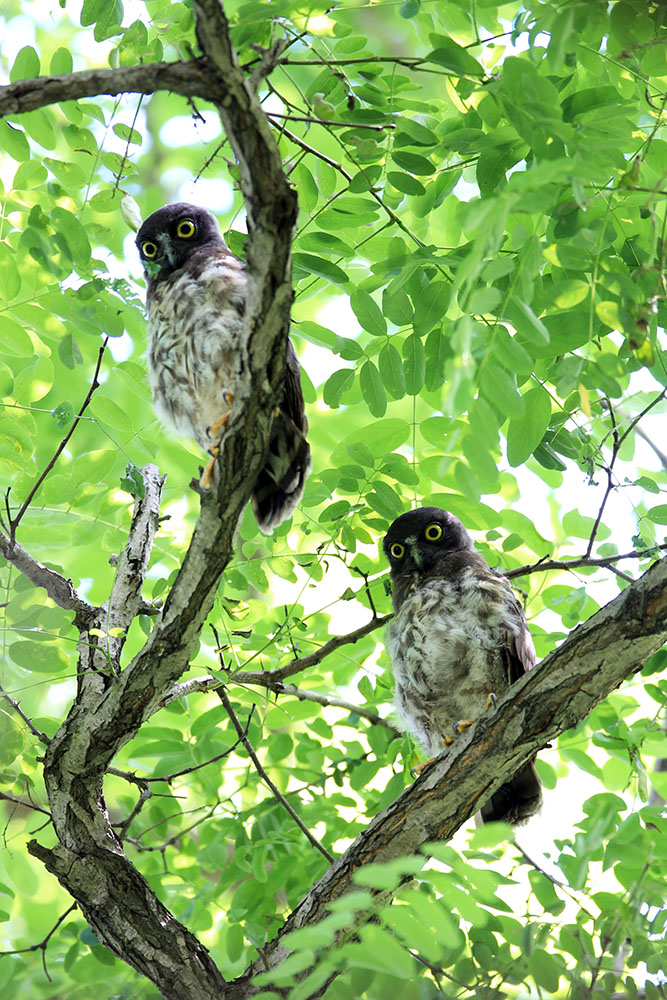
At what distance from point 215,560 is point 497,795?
2.00m

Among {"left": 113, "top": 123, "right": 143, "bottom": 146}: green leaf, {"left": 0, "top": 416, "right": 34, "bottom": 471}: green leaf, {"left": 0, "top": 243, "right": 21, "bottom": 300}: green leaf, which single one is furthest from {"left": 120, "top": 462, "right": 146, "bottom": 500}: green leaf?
{"left": 113, "top": 123, "right": 143, "bottom": 146}: green leaf

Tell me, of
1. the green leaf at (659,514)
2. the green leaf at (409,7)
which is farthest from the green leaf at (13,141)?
the green leaf at (659,514)

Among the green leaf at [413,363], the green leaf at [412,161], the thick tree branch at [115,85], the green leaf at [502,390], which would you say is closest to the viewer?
the thick tree branch at [115,85]

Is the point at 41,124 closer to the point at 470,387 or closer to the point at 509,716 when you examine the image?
the point at 470,387

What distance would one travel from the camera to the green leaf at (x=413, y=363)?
353cm

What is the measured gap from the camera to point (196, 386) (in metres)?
3.87

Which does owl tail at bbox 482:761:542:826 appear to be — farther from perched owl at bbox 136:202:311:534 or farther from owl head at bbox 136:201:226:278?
owl head at bbox 136:201:226:278

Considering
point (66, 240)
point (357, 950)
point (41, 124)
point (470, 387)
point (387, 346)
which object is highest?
point (41, 124)

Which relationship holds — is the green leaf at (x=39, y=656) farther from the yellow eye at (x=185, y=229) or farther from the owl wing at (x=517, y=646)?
the yellow eye at (x=185, y=229)

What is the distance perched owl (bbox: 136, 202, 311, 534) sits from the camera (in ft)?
12.1

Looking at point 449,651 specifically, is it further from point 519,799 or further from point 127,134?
point 127,134

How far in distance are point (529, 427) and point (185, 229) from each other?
6.65 feet

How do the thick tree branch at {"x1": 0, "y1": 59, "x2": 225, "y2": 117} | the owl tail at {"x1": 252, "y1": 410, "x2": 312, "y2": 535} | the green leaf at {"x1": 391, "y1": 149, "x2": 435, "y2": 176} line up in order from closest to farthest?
1. the thick tree branch at {"x1": 0, "y1": 59, "x2": 225, "y2": 117}
2. the green leaf at {"x1": 391, "y1": 149, "x2": 435, "y2": 176}
3. the owl tail at {"x1": 252, "y1": 410, "x2": 312, "y2": 535}

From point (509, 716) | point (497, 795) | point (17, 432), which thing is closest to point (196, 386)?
point (17, 432)
